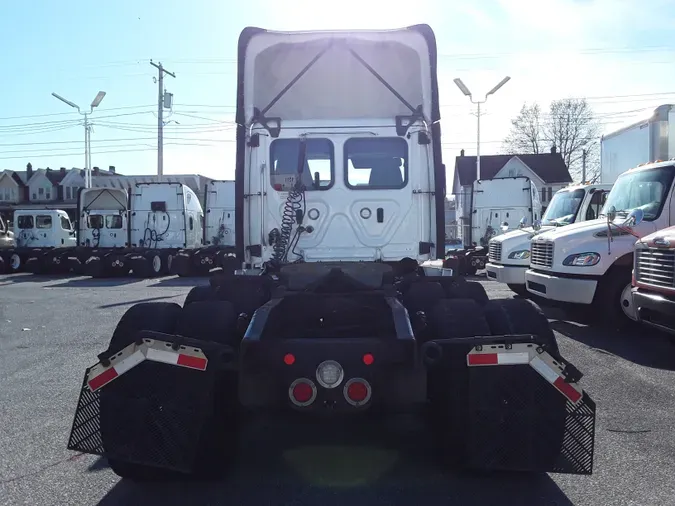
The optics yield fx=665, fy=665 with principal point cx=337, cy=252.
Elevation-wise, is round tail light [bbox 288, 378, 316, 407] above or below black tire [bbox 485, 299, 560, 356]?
below

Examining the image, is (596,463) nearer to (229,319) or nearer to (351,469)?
(351,469)

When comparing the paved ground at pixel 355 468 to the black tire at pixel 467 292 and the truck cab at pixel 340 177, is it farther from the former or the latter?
the truck cab at pixel 340 177

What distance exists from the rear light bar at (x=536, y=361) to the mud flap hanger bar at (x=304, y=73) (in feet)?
11.3

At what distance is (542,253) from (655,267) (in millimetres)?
3140

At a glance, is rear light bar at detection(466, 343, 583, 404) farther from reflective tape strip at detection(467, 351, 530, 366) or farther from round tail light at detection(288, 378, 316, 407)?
round tail light at detection(288, 378, 316, 407)

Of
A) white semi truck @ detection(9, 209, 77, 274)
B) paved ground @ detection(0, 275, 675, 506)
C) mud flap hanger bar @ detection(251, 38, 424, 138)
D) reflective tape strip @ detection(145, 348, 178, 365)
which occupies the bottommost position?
paved ground @ detection(0, 275, 675, 506)

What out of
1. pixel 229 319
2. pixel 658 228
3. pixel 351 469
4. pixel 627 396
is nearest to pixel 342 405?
pixel 351 469

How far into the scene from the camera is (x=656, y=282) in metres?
7.41

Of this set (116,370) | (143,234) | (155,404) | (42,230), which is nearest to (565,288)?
(155,404)

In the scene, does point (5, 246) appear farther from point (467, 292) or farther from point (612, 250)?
point (467, 292)

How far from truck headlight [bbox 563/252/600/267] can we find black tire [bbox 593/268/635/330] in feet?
0.87

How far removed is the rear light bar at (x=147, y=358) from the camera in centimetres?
392

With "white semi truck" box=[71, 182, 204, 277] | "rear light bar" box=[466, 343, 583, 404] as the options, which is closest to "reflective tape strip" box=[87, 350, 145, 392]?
"rear light bar" box=[466, 343, 583, 404]

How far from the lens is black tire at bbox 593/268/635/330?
9445mm
